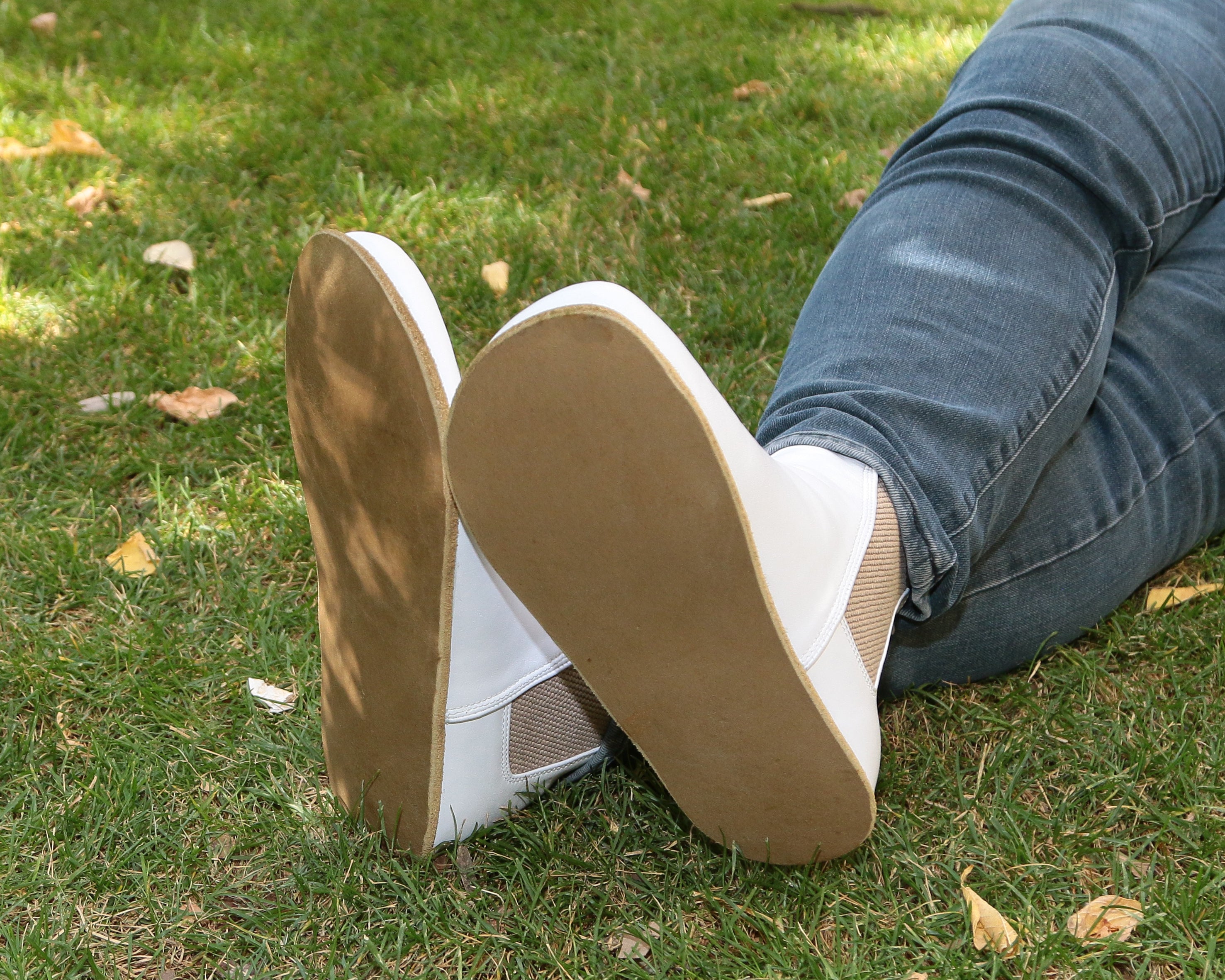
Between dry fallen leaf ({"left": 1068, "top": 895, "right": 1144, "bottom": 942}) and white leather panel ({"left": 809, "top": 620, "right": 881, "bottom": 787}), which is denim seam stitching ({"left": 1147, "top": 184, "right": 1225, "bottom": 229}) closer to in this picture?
white leather panel ({"left": 809, "top": 620, "right": 881, "bottom": 787})

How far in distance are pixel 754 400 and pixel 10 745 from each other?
1232 mm

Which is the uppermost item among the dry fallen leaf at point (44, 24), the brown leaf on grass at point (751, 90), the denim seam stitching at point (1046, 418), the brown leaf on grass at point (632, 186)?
the denim seam stitching at point (1046, 418)

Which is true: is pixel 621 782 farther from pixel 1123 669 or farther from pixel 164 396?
pixel 164 396

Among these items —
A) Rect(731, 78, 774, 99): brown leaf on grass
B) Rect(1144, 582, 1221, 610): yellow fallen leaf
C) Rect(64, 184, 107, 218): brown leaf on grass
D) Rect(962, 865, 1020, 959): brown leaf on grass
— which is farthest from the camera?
Rect(731, 78, 774, 99): brown leaf on grass

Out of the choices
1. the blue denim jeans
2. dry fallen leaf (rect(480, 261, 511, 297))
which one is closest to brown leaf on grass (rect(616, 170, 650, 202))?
dry fallen leaf (rect(480, 261, 511, 297))

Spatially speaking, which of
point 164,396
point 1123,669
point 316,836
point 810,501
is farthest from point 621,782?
point 164,396

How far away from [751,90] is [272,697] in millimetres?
2314

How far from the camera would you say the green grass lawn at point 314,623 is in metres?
1.14

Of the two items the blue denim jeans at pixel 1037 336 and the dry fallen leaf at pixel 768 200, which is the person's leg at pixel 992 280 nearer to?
the blue denim jeans at pixel 1037 336

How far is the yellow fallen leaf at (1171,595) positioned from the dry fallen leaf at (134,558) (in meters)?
1.41

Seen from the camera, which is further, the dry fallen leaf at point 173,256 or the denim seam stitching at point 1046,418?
the dry fallen leaf at point 173,256

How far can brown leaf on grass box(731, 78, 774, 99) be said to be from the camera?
121 inches

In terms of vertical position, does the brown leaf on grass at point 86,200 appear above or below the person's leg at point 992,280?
below

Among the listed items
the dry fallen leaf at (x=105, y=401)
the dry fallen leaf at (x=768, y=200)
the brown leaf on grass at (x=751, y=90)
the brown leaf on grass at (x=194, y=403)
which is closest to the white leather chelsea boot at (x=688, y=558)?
the brown leaf on grass at (x=194, y=403)
